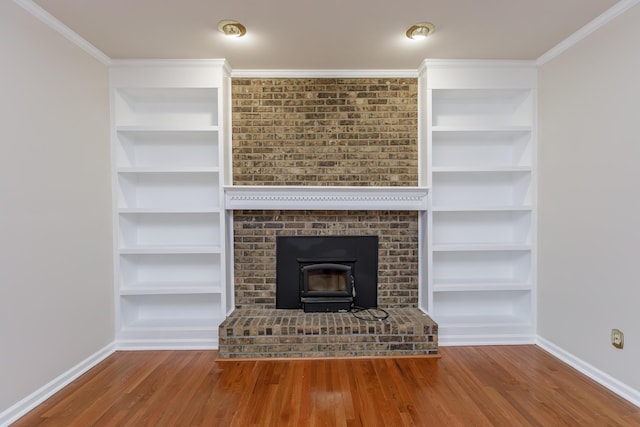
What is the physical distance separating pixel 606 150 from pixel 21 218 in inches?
147

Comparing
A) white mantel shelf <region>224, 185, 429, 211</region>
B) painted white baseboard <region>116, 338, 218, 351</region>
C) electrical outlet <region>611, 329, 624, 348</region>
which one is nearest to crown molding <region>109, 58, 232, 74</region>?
white mantel shelf <region>224, 185, 429, 211</region>

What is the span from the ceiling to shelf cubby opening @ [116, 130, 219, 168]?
0.69 meters

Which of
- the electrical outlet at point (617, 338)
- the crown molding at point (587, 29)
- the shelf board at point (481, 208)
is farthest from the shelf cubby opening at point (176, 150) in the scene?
the electrical outlet at point (617, 338)

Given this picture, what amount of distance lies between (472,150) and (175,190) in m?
2.87

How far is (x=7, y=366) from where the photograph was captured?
70.3 inches

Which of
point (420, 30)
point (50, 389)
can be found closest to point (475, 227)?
point (420, 30)

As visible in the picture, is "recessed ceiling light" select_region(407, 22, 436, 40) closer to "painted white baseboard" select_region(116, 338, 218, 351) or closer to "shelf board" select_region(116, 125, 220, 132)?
"shelf board" select_region(116, 125, 220, 132)

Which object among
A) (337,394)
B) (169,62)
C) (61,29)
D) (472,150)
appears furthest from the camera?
(472,150)

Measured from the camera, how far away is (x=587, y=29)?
→ 87.5 inches

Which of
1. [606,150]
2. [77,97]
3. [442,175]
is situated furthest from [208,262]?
[606,150]

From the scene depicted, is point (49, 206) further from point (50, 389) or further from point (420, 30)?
point (420, 30)

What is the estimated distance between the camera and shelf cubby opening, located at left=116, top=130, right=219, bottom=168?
2973 mm

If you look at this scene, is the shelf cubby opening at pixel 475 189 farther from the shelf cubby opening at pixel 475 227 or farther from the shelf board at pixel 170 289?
the shelf board at pixel 170 289

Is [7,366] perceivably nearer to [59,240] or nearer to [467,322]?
[59,240]
